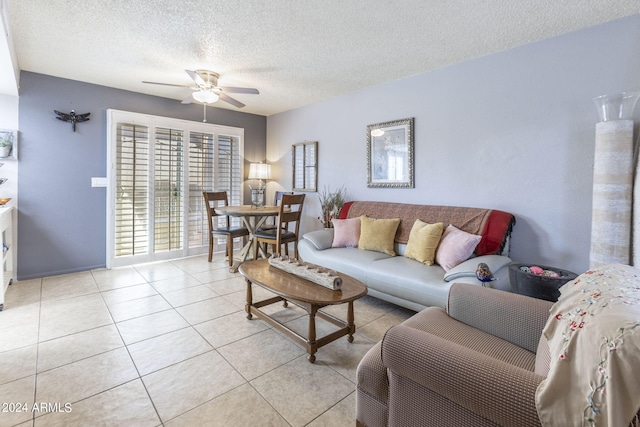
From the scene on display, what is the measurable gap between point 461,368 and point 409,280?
1571 millimetres

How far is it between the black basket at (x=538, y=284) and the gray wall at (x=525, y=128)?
0.56 metres

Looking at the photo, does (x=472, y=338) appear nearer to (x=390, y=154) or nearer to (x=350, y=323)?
(x=350, y=323)

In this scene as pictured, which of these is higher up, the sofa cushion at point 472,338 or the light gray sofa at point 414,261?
the light gray sofa at point 414,261

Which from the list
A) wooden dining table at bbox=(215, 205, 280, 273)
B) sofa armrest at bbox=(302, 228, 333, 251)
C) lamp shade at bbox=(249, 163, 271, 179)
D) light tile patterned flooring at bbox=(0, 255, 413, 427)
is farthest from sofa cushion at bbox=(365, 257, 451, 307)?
lamp shade at bbox=(249, 163, 271, 179)

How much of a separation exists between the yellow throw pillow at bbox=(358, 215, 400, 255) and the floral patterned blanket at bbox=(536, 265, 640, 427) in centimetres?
224

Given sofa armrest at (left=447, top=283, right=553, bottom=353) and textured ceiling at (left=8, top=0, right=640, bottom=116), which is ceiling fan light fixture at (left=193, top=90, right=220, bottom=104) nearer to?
textured ceiling at (left=8, top=0, right=640, bottom=116)

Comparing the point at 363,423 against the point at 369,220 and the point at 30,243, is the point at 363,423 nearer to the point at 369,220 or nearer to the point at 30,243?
the point at 369,220

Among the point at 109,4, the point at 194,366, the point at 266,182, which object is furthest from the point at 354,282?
the point at 266,182

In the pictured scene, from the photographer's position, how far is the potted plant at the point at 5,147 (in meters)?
3.27

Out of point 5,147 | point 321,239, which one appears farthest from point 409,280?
point 5,147

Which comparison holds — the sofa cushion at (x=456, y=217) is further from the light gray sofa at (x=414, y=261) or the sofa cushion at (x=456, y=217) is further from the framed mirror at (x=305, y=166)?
the framed mirror at (x=305, y=166)

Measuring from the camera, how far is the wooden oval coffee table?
1.98 meters

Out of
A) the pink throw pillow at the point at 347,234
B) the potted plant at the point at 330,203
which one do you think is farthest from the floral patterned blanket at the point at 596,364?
the potted plant at the point at 330,203

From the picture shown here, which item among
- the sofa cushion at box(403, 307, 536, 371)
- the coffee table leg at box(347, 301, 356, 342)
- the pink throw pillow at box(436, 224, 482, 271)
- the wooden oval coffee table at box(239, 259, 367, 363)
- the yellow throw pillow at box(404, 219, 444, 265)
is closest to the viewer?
the sofa cushion at box(403, 307, 536, 371)
